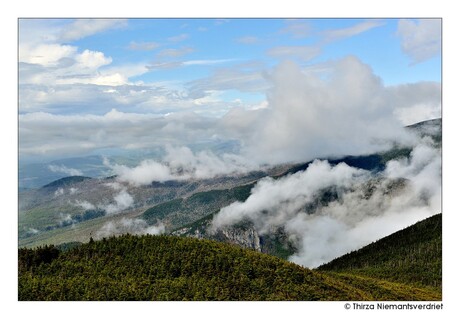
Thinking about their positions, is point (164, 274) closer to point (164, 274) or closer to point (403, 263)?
point (164, 274)

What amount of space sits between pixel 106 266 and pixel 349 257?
16145 centimetres

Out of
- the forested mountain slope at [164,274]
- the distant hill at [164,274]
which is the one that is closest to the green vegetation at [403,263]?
the forested mountain slope at [164,274]

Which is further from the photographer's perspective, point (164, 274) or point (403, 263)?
point (403, 263)

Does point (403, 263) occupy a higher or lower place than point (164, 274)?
lower

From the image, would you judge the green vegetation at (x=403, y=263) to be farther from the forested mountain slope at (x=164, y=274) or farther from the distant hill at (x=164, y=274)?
the distant hill at (x=164, y=274)

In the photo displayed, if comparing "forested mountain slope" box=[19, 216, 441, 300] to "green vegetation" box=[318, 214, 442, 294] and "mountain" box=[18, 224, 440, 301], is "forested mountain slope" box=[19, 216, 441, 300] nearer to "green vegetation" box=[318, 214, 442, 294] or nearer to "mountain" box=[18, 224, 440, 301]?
"mountain" box=[18, 224, 440, 301]

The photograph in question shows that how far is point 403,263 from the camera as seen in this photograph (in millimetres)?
159625

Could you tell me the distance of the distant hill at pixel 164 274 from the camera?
1630 inches

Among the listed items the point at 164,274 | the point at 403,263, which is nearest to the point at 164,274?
the point at 164,274

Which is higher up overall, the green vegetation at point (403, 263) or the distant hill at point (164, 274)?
the distant hill at point (164, 274)

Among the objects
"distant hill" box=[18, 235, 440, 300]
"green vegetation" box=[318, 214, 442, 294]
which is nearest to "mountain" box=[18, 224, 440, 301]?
"distant hill" box=[18, 235, 440, 300]

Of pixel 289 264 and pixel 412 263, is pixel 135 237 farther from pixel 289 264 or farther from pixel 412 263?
pixel 412 263

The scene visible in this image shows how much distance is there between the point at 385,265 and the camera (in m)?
166
